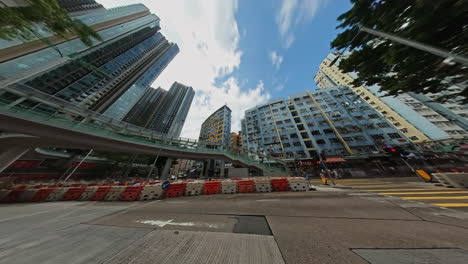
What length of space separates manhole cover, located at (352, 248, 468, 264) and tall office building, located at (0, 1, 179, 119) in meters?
20.4

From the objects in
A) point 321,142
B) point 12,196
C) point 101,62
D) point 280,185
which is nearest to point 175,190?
point 280,185

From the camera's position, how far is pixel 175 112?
223 ft

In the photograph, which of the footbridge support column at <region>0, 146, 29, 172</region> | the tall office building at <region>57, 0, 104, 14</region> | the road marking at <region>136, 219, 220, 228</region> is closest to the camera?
the road marking at <region>136, 219, 220, 228</region>

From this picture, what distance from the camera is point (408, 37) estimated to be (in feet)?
13.9

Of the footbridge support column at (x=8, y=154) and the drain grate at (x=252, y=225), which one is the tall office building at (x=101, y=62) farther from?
the drain grate at (x=252, y=225)

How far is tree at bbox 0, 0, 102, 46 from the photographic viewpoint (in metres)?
3.46

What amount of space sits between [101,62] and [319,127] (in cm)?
5841

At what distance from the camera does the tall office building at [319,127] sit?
25344 millimetres

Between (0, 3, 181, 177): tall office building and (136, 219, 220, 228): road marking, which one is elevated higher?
(0, 3, 181, 177): tall office building

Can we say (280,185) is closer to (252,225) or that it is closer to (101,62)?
(252,225)

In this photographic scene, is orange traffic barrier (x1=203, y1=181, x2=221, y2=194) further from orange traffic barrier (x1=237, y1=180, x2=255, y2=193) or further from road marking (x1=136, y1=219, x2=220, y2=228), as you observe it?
road marking (x1=136, y1=219, x2=220, y2=228)

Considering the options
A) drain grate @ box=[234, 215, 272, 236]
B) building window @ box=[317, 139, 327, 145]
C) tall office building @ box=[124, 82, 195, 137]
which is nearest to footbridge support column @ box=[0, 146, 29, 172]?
drain grate @ box=[234, 215, 272, 236]

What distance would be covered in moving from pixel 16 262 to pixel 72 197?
9.79 metres

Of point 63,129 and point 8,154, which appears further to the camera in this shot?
point 8,154
